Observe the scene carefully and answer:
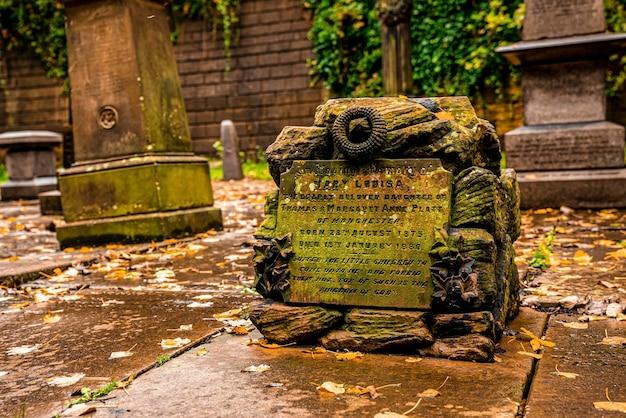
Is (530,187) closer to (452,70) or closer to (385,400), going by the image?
(385,400)

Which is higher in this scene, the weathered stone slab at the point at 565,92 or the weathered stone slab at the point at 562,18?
the weathered stone slab at the point at 562,18

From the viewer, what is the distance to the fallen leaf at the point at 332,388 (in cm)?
197

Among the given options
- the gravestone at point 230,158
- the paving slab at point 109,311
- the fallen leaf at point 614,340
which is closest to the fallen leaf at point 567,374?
the fallen leaf at point 614,340

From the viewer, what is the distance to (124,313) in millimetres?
3172

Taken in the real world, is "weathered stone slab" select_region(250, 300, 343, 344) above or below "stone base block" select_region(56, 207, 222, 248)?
below

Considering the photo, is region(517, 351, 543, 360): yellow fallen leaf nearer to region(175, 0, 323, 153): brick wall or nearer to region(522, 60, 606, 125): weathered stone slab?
region(522, 60, 606, 125): weathered stone slab

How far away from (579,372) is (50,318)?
2472 millimetres

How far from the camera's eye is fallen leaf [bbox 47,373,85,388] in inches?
84.4

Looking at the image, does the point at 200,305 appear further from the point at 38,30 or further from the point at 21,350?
the point at 38,30

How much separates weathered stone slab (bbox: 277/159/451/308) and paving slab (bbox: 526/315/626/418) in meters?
0.53

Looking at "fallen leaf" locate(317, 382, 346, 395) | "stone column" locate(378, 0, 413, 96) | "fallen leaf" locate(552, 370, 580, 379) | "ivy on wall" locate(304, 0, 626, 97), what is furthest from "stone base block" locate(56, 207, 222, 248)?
"ivy on wall" locate(304, 0, 626, 97)

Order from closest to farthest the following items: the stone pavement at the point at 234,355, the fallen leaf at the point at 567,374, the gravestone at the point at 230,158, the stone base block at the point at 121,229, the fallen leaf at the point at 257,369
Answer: the stone pavement at the point at 234,355 < the fallen leaf at the point at 567,374 < the fallen leaf at the point at 257,369 < the stone base block at the point at 121,229 < the gravestone at the point at 230,158

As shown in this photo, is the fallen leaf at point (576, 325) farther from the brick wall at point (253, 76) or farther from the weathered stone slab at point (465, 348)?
the brick wall at point (253, 76)

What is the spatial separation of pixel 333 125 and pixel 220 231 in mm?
3826
